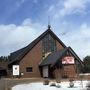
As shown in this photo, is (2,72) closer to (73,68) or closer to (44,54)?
(44,54)

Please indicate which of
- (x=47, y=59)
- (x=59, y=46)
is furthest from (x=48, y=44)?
(x=47, y=59)

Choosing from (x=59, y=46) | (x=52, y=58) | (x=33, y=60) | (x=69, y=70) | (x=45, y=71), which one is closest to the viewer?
(x=69, y=70)

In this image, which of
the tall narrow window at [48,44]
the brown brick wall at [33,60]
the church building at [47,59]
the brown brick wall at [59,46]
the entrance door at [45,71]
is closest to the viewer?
the church building at [47,59]

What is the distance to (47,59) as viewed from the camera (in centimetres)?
6700

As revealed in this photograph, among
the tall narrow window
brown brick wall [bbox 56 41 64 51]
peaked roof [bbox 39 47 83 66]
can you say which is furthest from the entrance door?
brown brick wall [bbox 56 41 64 51]

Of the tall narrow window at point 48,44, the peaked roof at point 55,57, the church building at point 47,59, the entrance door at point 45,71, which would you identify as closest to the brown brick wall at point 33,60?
the church building at point 47,59

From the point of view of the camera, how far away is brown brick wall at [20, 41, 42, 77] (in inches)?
2687

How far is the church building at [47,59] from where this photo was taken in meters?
62.8

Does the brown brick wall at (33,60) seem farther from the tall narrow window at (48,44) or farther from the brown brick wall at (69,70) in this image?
the brown brick wall at (69,70)

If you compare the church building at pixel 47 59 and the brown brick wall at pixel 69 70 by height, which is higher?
the church building at pixel 47 59

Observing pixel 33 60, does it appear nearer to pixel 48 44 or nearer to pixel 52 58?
pixel 48 44

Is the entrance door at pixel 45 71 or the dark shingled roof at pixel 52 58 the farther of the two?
the entrance door at pixel 45 71

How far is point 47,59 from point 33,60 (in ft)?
11.0

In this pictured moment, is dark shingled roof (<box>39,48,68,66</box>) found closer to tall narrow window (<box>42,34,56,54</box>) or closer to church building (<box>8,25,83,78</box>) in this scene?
church building (<box>8,25,83,78</box>)
